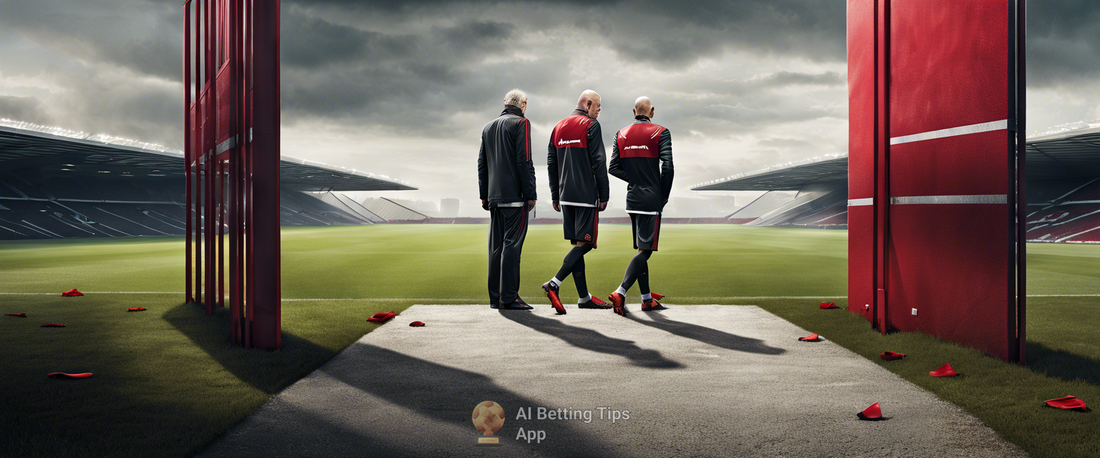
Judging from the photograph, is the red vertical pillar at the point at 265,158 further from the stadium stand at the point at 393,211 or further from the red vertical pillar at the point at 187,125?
the stadium stand at the point at 393,211

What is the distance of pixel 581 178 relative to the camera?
19.6 ft

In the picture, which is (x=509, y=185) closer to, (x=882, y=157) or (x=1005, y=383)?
(x=882, y=157)

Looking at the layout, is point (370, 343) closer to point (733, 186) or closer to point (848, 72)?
point (848, 72)

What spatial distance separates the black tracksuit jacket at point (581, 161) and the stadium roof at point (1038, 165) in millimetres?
35285

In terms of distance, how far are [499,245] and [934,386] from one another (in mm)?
4014

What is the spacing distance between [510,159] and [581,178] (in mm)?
719

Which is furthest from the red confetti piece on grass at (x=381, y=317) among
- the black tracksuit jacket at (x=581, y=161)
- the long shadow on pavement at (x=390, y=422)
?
the black tracksuit jacket at (x=581, y=161)

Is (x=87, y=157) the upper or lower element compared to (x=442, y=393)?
upper

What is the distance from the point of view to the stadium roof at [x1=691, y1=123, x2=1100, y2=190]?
3167 centimetres

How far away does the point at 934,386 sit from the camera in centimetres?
320

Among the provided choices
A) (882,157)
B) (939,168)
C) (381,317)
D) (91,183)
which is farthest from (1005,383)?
(91,183)

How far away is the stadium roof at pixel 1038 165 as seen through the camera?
31672 mm

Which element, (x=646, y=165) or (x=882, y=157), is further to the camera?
(x=646, y=165)

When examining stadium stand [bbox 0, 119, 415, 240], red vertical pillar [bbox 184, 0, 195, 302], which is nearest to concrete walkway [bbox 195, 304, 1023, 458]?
red vertical pillar [bbox 184, 0, 195, 302]
